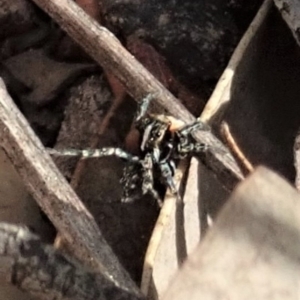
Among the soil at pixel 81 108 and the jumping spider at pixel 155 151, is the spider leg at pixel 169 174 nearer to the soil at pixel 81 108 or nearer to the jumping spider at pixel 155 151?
the jumping spider at pixel 155 151

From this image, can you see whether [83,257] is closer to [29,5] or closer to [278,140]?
[278,140]

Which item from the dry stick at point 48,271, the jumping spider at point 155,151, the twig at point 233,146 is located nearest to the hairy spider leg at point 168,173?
the jumping spider at point 155,151

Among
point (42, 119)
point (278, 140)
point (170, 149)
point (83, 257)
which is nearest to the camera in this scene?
point (83, 257)

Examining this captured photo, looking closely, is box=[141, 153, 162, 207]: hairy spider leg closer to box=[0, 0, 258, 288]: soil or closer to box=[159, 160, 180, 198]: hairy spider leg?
box=[159, 160, 180, 198]: hairy spider leg

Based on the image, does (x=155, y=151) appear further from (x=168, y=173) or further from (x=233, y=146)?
(x=233, y=146)

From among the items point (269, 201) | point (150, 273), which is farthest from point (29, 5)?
point (269, 201)

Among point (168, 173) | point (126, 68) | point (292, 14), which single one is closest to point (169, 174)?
point (168, 173)
